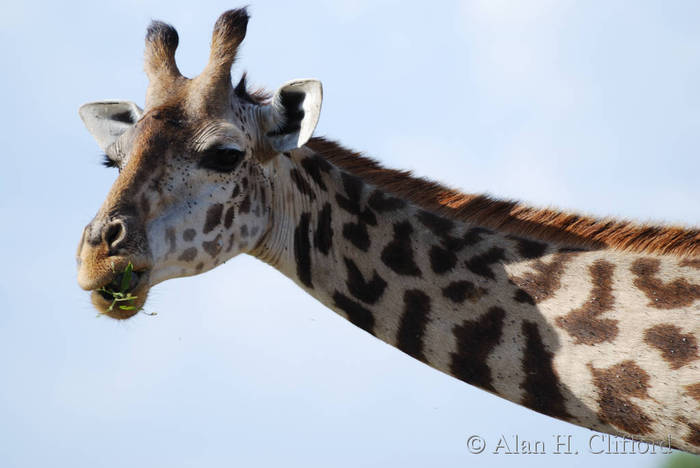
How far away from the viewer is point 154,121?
26.2 ft

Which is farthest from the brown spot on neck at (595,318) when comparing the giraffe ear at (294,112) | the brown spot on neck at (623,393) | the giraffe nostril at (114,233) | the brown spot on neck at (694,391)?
the giraffe nostril at (114,233)

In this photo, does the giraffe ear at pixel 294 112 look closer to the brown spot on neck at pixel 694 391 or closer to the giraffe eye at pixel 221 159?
the giraffe eye at pixel 221 159

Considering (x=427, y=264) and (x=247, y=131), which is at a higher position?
(x=247, y=131)

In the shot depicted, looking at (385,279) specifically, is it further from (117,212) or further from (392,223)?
(117,212)

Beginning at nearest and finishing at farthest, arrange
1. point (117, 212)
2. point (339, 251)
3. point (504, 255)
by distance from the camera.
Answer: point (117, 212)
point (504, 255)
point (339, 251)

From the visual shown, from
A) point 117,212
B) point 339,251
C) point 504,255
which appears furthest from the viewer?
point 339,251

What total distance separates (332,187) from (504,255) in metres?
1.98

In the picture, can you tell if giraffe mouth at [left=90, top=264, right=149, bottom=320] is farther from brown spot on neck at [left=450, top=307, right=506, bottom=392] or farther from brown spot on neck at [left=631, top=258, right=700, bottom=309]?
brown spot on neck at [left=631, top=258, right=700, bottom=309]

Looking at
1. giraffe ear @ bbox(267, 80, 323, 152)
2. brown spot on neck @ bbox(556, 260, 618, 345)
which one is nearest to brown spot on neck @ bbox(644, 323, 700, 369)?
brown spot on neck @ bbox(556, 260, 618, 345)

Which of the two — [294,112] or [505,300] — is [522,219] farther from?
[294,112]

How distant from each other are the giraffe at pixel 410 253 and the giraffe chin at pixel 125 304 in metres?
0.02

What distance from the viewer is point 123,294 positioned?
7148 mm

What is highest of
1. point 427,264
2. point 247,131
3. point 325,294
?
point 247,131

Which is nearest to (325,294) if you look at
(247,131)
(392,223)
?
(392,223)
